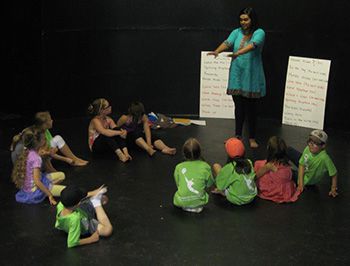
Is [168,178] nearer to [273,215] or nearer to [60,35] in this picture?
[273,215]

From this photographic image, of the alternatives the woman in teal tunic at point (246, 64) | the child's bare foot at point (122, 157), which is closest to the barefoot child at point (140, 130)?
the child's bare foot at point (122, 157)

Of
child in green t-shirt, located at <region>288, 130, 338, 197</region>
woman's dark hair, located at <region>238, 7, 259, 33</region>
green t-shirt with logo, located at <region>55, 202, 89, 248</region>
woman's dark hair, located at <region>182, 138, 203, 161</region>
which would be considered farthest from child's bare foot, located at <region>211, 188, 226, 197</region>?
woman's dark hair, located at <region>238, 7, 259, 33</region>

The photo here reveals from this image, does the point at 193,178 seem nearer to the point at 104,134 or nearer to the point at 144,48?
the point at 104,134

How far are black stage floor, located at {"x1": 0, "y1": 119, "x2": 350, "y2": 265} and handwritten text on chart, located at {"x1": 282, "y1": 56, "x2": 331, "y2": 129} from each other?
1.38 m

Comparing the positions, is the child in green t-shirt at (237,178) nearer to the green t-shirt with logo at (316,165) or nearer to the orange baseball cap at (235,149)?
the orange baseball cap at (235,149)

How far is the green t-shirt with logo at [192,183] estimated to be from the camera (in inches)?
170

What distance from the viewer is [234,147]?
4543 millimetres

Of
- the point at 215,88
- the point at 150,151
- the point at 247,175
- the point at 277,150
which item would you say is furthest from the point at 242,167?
→ the point at 215,88

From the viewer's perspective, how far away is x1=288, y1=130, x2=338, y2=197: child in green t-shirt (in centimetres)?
466

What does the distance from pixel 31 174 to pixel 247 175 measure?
5.58ft

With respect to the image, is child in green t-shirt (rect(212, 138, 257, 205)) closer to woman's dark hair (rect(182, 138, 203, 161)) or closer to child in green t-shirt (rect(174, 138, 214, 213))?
child in green t-shirt (rect(174, 138, 214, 213))

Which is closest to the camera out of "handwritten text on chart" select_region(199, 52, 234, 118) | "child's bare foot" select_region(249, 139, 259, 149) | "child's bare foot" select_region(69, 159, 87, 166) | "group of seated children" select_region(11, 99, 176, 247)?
"group of seated children" select_region(11, 99, 176, 247)

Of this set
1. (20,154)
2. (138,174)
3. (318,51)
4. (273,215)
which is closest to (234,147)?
(273,215)

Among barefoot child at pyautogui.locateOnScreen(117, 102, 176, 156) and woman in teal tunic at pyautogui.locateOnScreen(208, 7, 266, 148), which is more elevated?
woman in teal tunic at pyautogui.locateOnScreen(208, 7, 266, 148)
